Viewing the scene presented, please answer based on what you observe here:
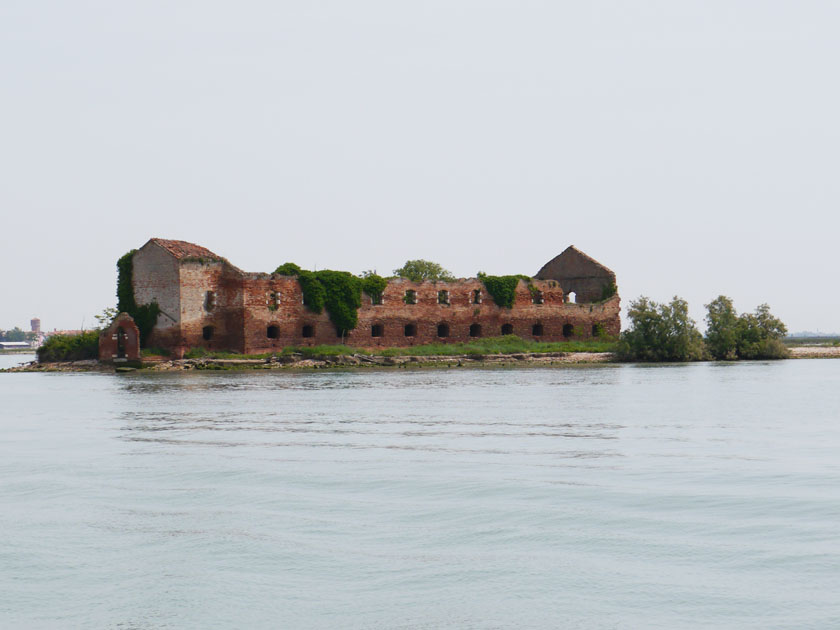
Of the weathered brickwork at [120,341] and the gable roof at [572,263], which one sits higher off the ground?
the gable roof at [572,263]

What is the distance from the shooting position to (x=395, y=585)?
668 cm

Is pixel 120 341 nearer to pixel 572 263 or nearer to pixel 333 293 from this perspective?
pixel 333 293

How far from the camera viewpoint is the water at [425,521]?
6297mm

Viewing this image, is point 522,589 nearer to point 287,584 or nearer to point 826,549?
point 287,584

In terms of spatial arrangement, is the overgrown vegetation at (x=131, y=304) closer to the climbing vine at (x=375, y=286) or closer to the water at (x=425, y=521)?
the climbing vine at (x=375, y=286)

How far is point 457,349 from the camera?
1763 inches

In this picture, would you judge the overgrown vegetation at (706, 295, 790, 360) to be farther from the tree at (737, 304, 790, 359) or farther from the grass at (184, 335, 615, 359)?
the grass at (184, 335, 615, 359)

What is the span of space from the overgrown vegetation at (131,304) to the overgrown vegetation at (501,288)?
16.5 metres

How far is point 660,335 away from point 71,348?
86.2 feet

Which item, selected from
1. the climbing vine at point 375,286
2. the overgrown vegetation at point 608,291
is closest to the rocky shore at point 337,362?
the climbing vine at point 375,286

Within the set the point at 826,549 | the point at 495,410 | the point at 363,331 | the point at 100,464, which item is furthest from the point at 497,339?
the point at 826,549

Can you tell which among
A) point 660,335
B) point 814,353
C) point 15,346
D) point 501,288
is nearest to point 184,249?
point 501,288

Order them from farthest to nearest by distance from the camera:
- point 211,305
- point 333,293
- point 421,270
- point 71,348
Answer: point 421,270, point 333,293, point 71,348, point 211,305

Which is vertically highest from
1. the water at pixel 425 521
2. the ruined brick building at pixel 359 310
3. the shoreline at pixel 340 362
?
the ruined brick building at pixel 359 310
